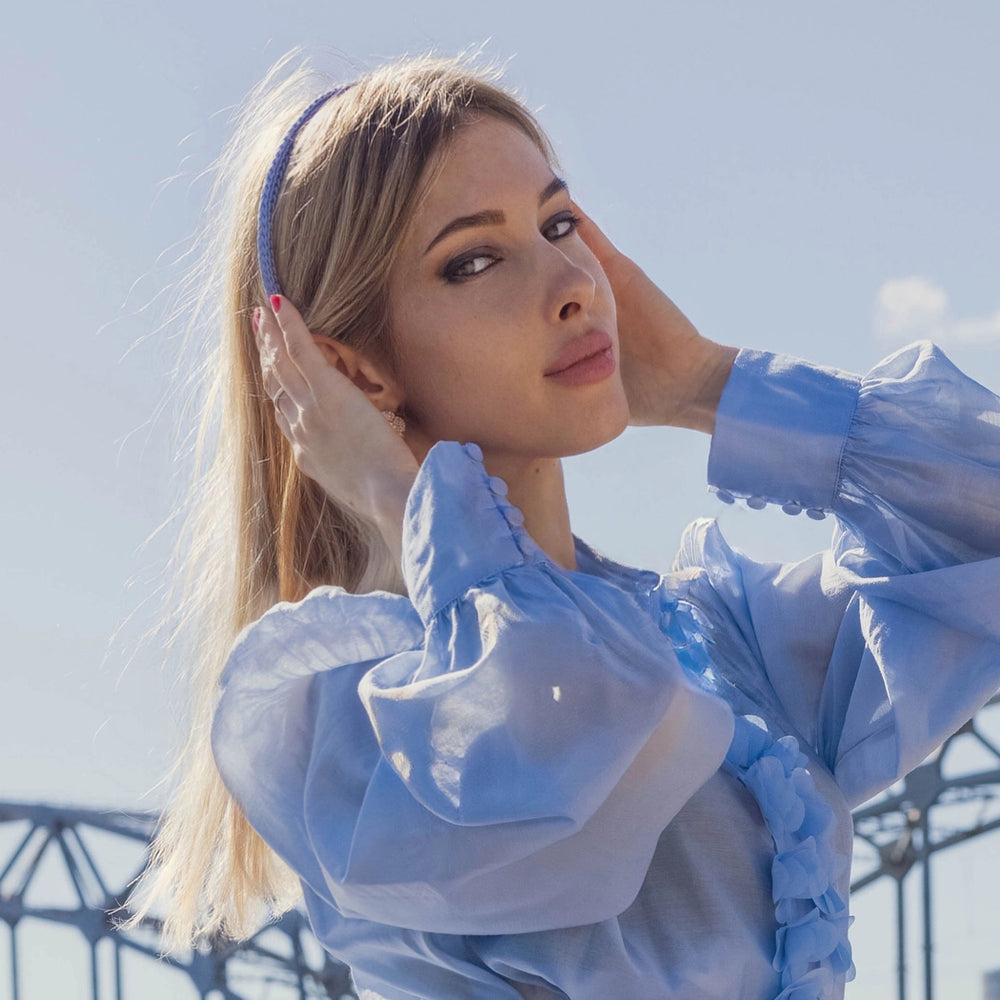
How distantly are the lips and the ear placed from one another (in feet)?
0.75

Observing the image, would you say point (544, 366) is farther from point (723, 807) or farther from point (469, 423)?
point (723, 807)

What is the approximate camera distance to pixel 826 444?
2.24 metres

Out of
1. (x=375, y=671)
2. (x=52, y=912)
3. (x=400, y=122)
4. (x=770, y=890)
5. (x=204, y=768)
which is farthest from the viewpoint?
(x=52, y=912)

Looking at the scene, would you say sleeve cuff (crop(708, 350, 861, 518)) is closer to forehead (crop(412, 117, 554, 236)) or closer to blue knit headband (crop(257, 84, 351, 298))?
forehead (crop(412, 117, 554, 236))

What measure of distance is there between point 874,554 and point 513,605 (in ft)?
2.44

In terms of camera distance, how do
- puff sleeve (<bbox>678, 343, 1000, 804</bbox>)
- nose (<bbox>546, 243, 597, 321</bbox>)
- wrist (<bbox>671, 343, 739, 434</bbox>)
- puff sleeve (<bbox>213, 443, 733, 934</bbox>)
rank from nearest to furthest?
puff sleeve (<bbox>213, 443, 733, 934</bbox>) → nose (<bbox>546, 243, 597, 321</bbox>) → puff sleeve (<bbox>678, 343, 1000, 804</bbox>) → wrist (<bbox>671, 343, 739, 434</bbox>)

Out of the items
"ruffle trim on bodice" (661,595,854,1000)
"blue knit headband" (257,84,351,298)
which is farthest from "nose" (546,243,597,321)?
"ruffle trim on bodice" (661,595,854,1000)

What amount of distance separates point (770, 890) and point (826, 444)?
602 mm

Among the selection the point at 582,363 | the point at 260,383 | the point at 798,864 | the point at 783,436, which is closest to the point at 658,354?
the point at 783,436

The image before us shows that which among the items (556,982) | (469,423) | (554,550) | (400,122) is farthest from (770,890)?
(400,122)

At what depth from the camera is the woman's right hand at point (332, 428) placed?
6.23 feet

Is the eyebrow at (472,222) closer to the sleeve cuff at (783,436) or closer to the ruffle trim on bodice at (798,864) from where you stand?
the sleeve cuff at (783,436)

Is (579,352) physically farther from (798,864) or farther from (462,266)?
(798,864)

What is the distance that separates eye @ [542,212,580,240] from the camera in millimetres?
2169
